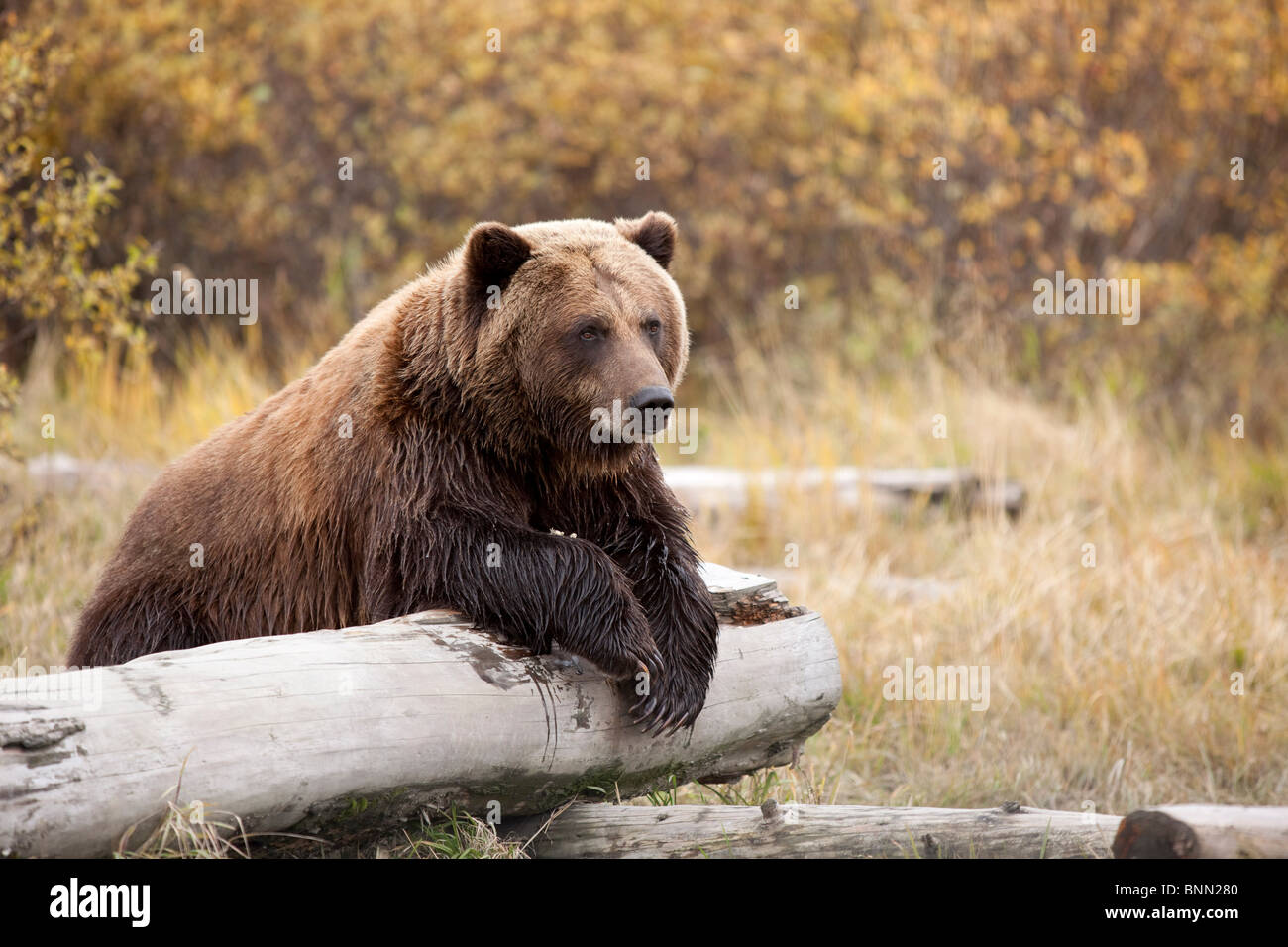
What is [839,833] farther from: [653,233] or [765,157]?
[765,157]

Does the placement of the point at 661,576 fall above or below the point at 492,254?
below

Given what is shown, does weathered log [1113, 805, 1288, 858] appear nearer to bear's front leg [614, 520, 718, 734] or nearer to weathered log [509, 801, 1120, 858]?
weathered log [509, 801, 1120, 858]

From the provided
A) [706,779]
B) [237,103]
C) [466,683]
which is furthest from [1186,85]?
[466,683]

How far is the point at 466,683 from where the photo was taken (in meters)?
3.68

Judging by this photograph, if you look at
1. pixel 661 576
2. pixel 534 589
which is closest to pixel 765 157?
pixel 661 576

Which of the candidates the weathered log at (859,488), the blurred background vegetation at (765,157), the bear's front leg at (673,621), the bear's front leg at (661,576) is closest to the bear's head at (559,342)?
the bear's front leg at (661,576)

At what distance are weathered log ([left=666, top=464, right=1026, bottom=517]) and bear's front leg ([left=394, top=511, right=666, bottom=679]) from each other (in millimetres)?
4325

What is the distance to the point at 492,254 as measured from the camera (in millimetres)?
4352

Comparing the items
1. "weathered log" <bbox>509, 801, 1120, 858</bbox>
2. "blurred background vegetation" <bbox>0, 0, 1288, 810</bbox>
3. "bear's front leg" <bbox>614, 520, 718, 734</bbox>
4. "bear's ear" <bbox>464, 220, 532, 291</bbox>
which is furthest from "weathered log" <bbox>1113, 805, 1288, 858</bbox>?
"blurred background vegetation" <bbox>0, 0, 1288, 810</bbox>

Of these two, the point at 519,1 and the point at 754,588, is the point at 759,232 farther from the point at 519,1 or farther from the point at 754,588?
the point at 754,588

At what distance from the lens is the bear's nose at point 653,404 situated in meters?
4.09

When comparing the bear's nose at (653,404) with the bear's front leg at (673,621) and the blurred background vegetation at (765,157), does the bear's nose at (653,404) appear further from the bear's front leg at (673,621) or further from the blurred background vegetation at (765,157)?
the blurred background vegetation at (765,157)

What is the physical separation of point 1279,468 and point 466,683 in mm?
7167

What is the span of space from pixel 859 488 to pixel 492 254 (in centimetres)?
454
